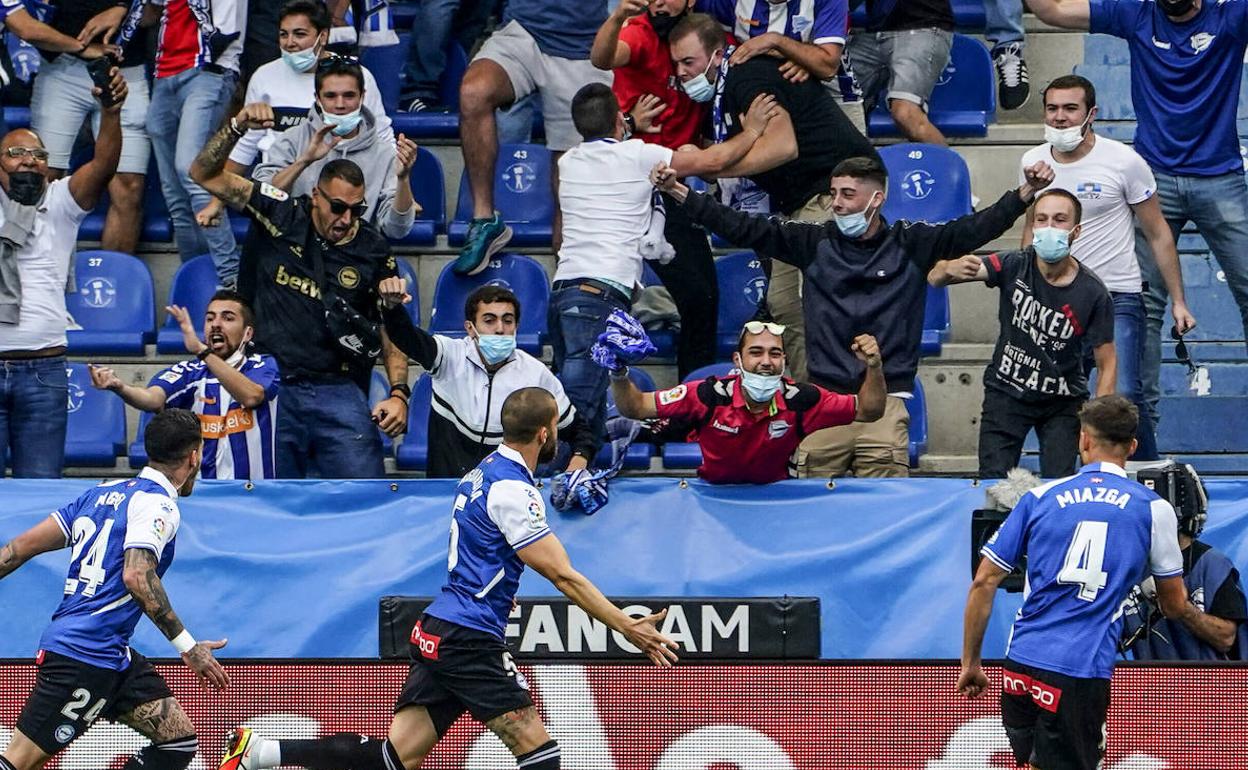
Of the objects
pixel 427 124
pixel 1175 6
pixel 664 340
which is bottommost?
pixel 664 340

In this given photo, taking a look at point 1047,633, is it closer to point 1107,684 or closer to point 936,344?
point 1107,684

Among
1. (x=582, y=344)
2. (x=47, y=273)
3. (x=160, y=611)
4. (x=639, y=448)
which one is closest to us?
(x=160, y=611)

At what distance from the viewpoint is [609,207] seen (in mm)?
10547

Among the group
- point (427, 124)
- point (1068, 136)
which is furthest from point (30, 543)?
point (1068, 136)

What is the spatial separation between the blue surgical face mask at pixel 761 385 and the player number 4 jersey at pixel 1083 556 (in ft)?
5.84

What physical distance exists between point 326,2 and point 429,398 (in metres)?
2.92

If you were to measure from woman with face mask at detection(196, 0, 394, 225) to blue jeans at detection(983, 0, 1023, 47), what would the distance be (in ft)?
13.3

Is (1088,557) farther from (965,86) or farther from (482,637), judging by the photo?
(965,86)

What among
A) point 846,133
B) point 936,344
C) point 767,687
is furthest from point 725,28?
point 767,687

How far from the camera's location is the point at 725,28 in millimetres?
11664

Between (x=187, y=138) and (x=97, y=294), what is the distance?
112 cm

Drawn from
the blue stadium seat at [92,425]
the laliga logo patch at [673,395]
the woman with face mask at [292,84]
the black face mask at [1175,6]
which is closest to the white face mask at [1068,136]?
the black face mask at [1175,6]

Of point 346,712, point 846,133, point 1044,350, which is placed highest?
point 846,133

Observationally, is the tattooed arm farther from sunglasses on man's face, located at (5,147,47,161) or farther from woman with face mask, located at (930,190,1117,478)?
woman with face mask, located at (930,190,1117,478)
